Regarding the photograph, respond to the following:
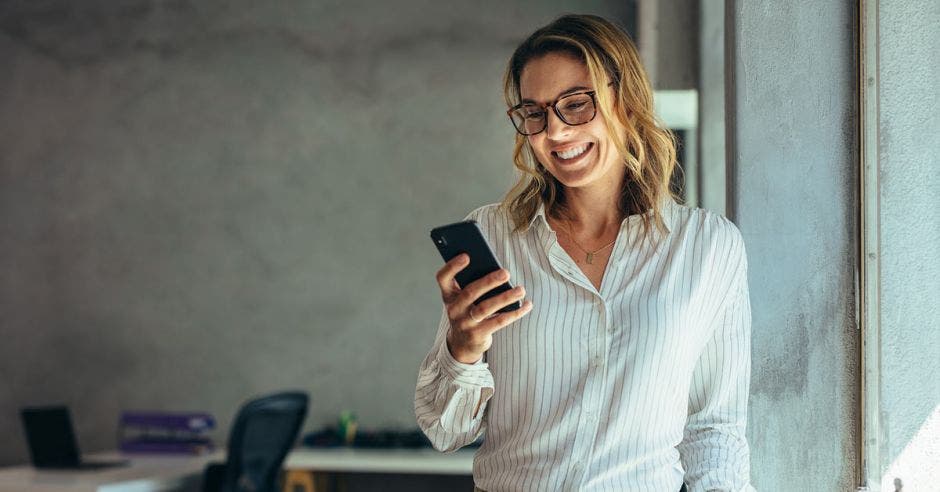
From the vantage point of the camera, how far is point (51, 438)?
4.80 m

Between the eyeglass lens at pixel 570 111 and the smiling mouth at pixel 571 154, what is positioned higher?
the eyeglass lens at pixel 570 111

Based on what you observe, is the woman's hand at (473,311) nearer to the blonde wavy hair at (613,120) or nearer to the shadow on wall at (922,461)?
the blonde wavy hair at (613,120)

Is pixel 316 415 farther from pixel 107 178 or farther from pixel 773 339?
pixel 773 339

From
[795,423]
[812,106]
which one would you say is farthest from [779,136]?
[795,423]

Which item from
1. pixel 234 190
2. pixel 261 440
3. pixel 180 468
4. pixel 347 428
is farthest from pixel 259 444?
pixel 234 190

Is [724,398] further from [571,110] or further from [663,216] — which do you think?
[571,110]

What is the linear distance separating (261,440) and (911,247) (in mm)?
3277

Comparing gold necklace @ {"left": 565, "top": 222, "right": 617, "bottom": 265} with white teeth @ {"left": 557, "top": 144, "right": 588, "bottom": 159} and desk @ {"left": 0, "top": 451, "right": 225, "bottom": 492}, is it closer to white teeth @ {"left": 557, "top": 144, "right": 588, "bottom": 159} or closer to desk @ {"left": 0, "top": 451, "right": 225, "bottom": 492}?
white teeth @ {"left": 557, "top": 144, "right": 588, "bottom": 159}

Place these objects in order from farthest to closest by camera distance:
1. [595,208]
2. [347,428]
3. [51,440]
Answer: [347,428]
[51,440]
[595,208]

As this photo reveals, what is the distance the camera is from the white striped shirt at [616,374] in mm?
1496

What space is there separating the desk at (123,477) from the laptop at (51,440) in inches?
3.1

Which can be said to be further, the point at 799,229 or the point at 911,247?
the point at 799,229

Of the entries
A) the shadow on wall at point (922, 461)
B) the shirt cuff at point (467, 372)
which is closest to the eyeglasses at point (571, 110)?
the shirt cuff at point (467, 372)

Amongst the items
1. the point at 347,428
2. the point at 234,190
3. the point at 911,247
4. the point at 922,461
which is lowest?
the point at 347,428
